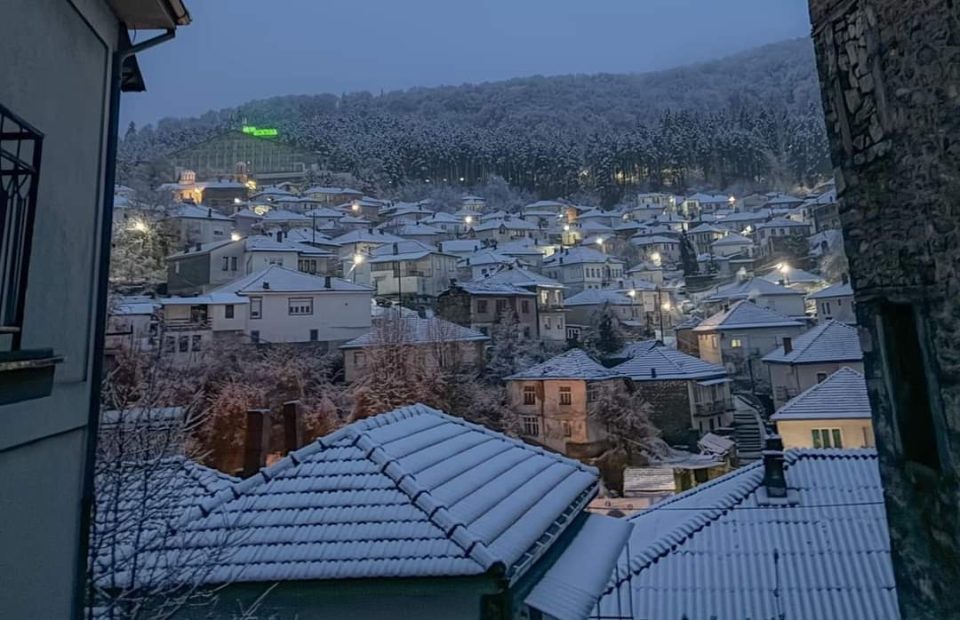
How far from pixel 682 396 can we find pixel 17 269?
1245 inches

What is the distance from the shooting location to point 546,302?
42.2 m

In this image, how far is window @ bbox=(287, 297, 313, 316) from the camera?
31.9m

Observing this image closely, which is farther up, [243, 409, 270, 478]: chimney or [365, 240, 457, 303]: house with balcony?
[365, 240, 457, 303]: house with balcony

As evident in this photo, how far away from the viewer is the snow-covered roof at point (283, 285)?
1248 inches

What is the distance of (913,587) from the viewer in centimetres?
434

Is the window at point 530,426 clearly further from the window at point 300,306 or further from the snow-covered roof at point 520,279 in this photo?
the snow-covered roof at point 520,279

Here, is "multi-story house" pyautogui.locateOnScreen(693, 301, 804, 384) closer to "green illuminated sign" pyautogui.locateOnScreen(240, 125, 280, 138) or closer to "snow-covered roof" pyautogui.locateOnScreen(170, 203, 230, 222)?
"snow-covered roof" pyautogui.locateOnScreen(170, 203, 230, 222)

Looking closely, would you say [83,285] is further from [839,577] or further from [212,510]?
[839,577]

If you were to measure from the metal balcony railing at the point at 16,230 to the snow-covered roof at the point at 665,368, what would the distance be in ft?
101

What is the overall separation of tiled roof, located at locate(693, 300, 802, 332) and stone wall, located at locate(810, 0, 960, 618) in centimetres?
3552

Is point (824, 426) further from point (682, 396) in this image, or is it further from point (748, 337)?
point (748, 337)

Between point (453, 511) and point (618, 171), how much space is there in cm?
9947

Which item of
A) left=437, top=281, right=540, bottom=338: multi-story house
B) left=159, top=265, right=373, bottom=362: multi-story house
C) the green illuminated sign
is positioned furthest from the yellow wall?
the green illuminated sign

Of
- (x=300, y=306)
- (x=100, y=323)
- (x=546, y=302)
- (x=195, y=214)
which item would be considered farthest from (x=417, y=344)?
(x=195, y=214)
